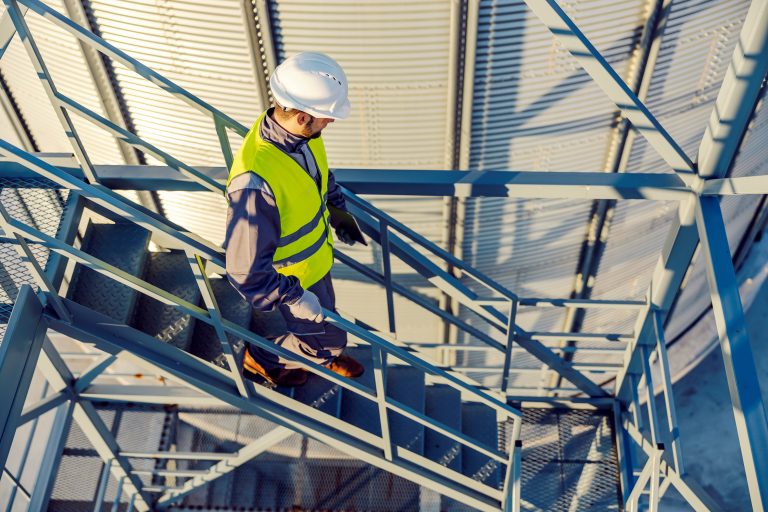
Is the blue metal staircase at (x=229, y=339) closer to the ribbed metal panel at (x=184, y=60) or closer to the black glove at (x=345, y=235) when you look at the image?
the black glove at (x=345, y=235)

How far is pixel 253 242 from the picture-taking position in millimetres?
4340

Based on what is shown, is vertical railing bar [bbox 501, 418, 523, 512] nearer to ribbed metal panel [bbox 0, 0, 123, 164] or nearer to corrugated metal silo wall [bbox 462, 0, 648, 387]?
corrugated metal silo wall [bbox 462, 0, 648, 387]

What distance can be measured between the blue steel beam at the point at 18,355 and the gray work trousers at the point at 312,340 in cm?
152

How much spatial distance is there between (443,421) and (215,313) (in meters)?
2.82

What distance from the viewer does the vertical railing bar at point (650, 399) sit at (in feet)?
21.1

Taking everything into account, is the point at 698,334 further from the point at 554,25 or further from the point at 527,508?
the point at 554,25

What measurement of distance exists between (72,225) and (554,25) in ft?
11.5

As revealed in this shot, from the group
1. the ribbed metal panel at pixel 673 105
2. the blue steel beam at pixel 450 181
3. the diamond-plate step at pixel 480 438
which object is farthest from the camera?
the diamond-plate step at pixel 480 438


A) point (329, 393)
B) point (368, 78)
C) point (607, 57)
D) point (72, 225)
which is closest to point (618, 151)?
point (607, 57)

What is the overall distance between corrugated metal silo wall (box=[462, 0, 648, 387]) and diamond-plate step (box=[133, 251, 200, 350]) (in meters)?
2.57

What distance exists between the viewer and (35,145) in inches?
310

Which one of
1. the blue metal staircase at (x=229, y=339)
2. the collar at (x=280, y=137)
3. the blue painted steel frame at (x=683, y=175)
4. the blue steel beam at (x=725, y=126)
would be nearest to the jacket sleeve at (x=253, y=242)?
the collar at (x=280, y=137)

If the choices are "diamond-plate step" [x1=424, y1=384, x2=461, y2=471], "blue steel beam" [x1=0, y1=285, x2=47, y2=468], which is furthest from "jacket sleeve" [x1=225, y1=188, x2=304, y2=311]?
"diamond-plate step" [x1=424, y1=384, x2=461, y2=471]

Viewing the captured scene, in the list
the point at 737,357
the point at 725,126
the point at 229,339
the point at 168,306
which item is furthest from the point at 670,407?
the point at 168,306
